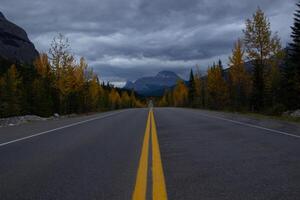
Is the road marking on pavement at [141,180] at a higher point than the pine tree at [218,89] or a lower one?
lower

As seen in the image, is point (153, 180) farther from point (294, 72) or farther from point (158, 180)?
point (294, 72)

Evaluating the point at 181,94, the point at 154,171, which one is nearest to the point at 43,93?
the point at 154,171

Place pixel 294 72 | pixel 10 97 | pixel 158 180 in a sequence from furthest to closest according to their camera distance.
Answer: pixel 10 97 < pixel 294 72 < pixel 158 180

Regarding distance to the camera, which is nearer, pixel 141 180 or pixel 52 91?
pixel 141 180

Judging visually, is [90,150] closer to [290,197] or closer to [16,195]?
[16,195]

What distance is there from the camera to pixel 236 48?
51188 millimetres

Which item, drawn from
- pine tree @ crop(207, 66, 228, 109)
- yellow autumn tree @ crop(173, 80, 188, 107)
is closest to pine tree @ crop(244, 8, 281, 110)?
pine tree @ crop(207, 66, 228, 109)

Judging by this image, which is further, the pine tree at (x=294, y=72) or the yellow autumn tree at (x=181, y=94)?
the yellow autumn tree at (x=181, y=94)

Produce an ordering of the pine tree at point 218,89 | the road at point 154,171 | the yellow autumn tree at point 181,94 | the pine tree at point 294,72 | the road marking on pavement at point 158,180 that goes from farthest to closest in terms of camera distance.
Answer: the yellow autumn tree at point 181,94
the pine tree at point 218,89
the pine tree at point 294,72
the road at point 154,171
the road marking on pavement at point 158,180

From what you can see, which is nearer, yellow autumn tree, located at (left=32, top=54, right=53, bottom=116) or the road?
the road

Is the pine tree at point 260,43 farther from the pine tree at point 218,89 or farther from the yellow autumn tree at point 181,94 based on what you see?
the yellow autumn tree at point 181,94

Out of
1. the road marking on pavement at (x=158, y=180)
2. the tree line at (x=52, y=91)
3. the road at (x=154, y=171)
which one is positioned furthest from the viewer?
the tree line at (x=52, y=91)

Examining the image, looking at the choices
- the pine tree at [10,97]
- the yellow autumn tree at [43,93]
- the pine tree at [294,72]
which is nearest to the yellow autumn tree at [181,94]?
the yellow autumn tree at [43,93]

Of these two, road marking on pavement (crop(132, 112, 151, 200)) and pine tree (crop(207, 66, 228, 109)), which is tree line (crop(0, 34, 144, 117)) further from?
road marking on pavement (crop(132, 112, 151, 200))
